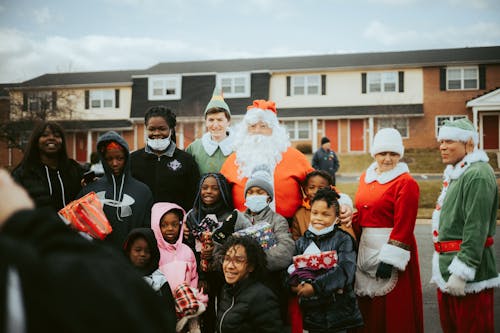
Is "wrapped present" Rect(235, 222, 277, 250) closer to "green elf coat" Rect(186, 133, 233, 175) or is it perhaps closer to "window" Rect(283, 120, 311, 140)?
"green elf coat" Rect(186, 133, 233, 175)

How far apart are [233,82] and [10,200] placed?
32417mm

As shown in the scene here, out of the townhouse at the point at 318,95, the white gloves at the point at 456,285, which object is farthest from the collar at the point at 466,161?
the townhouse at the point at 318,95

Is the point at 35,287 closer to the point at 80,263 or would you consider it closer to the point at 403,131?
the point at 80,263

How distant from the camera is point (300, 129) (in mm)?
32438

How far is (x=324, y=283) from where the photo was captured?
388 centimetres

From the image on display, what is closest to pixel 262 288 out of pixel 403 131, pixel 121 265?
pixel 121 265

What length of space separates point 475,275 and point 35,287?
150 inches

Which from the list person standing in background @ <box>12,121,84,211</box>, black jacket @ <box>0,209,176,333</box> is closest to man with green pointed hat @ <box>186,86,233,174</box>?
person standing in background @ <box>12,121,84,211</box>

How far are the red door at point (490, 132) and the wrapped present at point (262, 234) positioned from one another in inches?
1205

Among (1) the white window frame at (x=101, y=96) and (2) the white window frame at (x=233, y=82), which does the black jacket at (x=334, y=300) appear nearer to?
(2) the white window frame at (x=233, y=82)

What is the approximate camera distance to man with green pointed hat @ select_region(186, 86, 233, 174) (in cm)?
550

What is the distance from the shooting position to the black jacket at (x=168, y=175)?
195 inches

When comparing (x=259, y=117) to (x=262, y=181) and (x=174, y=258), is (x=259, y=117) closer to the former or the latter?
(x=262, y=181)

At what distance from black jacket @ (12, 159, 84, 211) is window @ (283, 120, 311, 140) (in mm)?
28286
